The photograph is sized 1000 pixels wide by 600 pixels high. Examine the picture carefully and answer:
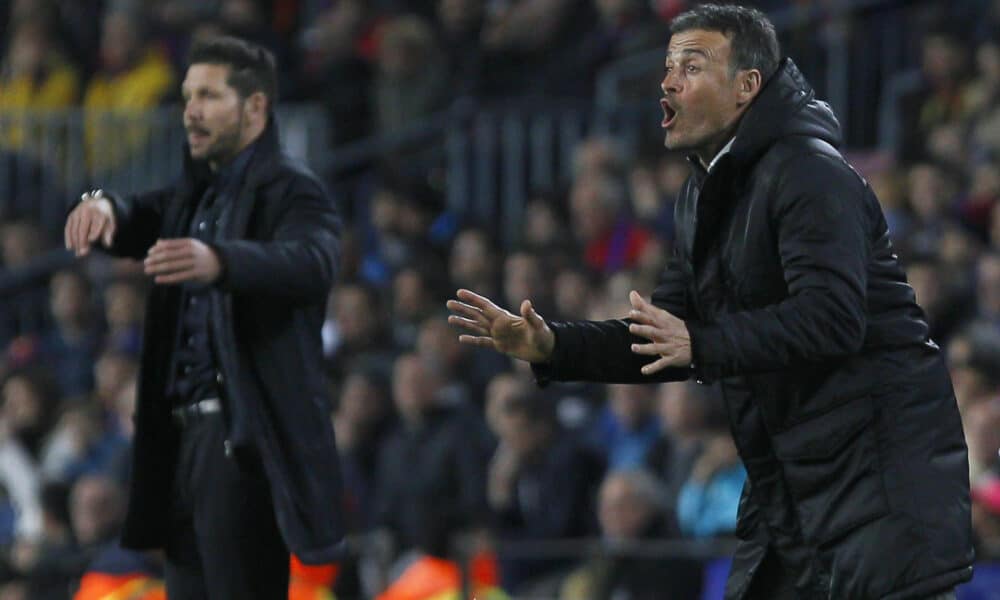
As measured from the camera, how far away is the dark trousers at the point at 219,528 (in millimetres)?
5301

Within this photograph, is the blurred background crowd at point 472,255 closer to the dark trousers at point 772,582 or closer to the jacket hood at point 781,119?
the dark trousers at point 772,582

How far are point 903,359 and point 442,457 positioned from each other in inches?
200

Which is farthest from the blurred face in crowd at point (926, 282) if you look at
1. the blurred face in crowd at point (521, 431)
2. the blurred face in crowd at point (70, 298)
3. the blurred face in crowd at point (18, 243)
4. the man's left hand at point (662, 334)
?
the blurred face in crowd at point (18, 243)

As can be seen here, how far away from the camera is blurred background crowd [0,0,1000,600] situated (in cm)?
844

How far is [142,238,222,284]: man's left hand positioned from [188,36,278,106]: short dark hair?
0.81 m

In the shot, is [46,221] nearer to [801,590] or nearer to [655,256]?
[655,256]

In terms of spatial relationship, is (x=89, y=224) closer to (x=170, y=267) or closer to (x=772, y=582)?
(x=170, y=267)

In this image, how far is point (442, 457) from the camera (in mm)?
9102

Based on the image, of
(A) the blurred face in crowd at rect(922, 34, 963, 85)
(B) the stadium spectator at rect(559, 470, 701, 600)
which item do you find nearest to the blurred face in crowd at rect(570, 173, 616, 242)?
(A) the blurred face in crowd at rect(922, 34, 963, 85)

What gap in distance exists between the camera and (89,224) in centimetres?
535

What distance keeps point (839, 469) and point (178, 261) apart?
1688mm

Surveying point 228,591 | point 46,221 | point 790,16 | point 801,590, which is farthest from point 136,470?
point 46,221

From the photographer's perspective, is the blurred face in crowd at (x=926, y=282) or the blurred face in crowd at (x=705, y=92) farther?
the blurred face in crowd at (x=926, y=282)

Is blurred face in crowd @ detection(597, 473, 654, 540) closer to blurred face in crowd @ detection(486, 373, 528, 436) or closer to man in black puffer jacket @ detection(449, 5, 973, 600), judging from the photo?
blurred face in crowd @ detection(486, 373, 528, 436)
